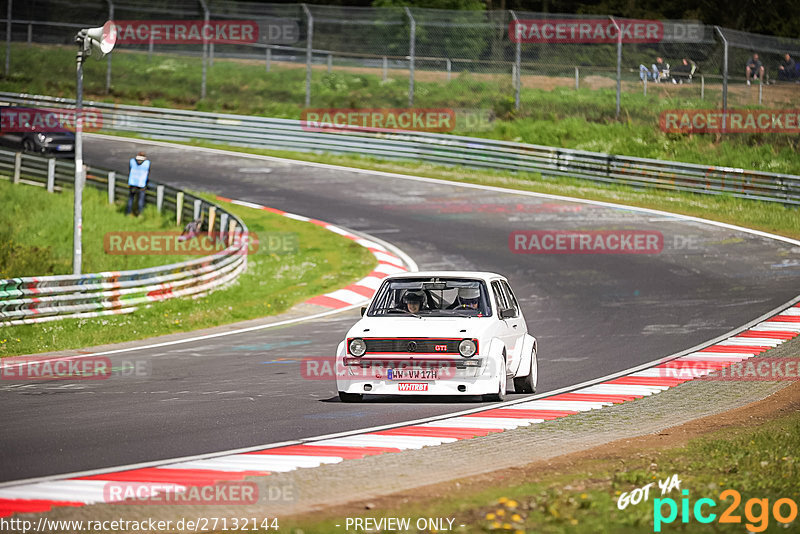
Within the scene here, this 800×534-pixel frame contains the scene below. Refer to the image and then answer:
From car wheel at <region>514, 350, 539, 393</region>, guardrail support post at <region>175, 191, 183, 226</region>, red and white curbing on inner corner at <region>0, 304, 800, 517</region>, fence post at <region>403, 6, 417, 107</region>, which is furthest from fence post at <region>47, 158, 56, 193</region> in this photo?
car wheel at <region>514, 350, 539, 393</region>

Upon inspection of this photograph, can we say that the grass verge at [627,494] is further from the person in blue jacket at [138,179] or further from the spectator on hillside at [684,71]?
the spectator on hillside at [684,71]

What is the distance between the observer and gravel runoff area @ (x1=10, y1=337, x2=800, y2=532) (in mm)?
7082

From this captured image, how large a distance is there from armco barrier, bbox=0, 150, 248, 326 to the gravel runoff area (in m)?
10.9

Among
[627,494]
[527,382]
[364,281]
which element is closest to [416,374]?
[527,382]

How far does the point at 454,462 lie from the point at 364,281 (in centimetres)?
1415

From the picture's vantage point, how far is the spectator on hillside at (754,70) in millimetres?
33062

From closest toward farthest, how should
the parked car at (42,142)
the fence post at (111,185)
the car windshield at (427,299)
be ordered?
the car windshield at (427,299), the fence post at (111,185), the parked car at (42,142)

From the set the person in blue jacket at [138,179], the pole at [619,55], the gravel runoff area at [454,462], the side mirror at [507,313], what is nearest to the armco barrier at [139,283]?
the person in blue jacket at [138,179]

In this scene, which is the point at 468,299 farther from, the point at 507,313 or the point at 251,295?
the point at 251,295

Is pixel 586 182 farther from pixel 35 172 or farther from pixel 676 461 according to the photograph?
pixel 676 461

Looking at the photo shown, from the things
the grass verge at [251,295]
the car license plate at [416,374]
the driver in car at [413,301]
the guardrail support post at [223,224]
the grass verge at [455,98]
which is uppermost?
the grass verge at [455,98]

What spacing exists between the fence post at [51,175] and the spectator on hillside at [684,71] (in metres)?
20.1

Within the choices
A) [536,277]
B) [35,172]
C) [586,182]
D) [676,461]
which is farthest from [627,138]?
[676,461]

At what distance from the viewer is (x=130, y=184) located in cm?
2998
